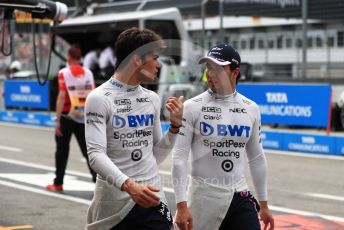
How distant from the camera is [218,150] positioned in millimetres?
4586

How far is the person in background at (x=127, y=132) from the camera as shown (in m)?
4.11

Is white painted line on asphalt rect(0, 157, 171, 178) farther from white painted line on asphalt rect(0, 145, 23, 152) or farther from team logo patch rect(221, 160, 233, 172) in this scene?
team logo patch rect(221, 160, 233, 172)

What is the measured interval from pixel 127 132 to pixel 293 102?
12486 mm

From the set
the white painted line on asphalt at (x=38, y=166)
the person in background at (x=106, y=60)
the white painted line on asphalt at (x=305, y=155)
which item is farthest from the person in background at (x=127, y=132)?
the person in background at (x=106, y=60)

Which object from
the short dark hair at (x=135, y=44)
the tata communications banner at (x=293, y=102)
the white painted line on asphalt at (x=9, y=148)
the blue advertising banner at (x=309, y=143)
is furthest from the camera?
the tata communications banner at (x=293, y=102)

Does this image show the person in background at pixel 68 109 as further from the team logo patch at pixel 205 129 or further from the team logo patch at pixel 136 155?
the team logo patch at pixel 136 155

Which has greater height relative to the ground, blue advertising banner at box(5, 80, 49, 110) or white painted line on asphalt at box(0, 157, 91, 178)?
white painted line on asphalt at box(0, 157, 91, 178)

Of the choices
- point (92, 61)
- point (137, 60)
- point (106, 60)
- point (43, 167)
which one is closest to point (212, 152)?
point (137, 60)

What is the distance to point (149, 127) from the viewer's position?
170 inches

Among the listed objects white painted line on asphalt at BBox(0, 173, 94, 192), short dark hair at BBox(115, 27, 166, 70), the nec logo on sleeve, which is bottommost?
white painted line on asphalt at BBox(0, 173, 94, 192)

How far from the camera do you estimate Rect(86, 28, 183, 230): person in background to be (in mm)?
4113

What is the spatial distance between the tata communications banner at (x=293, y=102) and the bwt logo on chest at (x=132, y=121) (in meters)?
11.5

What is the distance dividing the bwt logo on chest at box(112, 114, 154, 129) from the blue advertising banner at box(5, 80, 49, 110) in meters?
19.6

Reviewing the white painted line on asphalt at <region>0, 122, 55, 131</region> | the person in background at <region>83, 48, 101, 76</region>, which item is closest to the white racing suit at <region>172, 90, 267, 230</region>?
the white painted line on asphalt at <region>0, 122, 55, 131</region>
